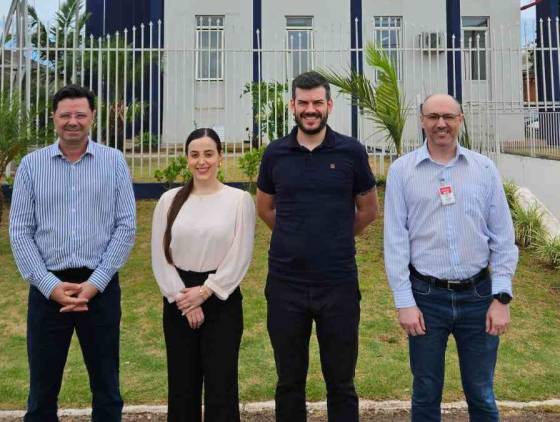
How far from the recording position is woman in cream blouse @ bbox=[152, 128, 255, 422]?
2732 millimetres

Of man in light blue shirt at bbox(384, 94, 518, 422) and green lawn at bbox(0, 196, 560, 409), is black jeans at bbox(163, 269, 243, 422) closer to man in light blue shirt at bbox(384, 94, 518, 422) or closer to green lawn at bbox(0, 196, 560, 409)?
man in light blue shirt at bbox(384, 94, 518, 422)

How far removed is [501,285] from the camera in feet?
8.39

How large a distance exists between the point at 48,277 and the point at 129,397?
1.45 meters

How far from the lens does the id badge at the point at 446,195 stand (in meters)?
2.59

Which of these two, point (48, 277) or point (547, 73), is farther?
point (547, 73)

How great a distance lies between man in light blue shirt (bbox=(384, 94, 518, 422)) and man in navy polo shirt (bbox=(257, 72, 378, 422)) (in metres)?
0.26

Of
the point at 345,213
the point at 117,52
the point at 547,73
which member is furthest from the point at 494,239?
the point at 547,73

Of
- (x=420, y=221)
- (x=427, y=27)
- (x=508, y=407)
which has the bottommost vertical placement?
(x=508, y=407)

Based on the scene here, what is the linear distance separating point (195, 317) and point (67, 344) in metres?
0.67

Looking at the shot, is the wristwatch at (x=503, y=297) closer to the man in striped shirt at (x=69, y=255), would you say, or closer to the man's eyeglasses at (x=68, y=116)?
the man in striped shirt at (x=69, y=255)

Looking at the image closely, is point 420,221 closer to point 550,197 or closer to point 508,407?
point 508,407

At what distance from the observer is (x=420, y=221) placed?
8.64 feet

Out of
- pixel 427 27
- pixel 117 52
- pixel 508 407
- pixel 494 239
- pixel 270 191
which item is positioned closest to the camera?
pixel 494 239

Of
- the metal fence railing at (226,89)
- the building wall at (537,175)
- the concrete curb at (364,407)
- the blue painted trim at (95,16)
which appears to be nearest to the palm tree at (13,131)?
the metal fence railing at (226,89)
